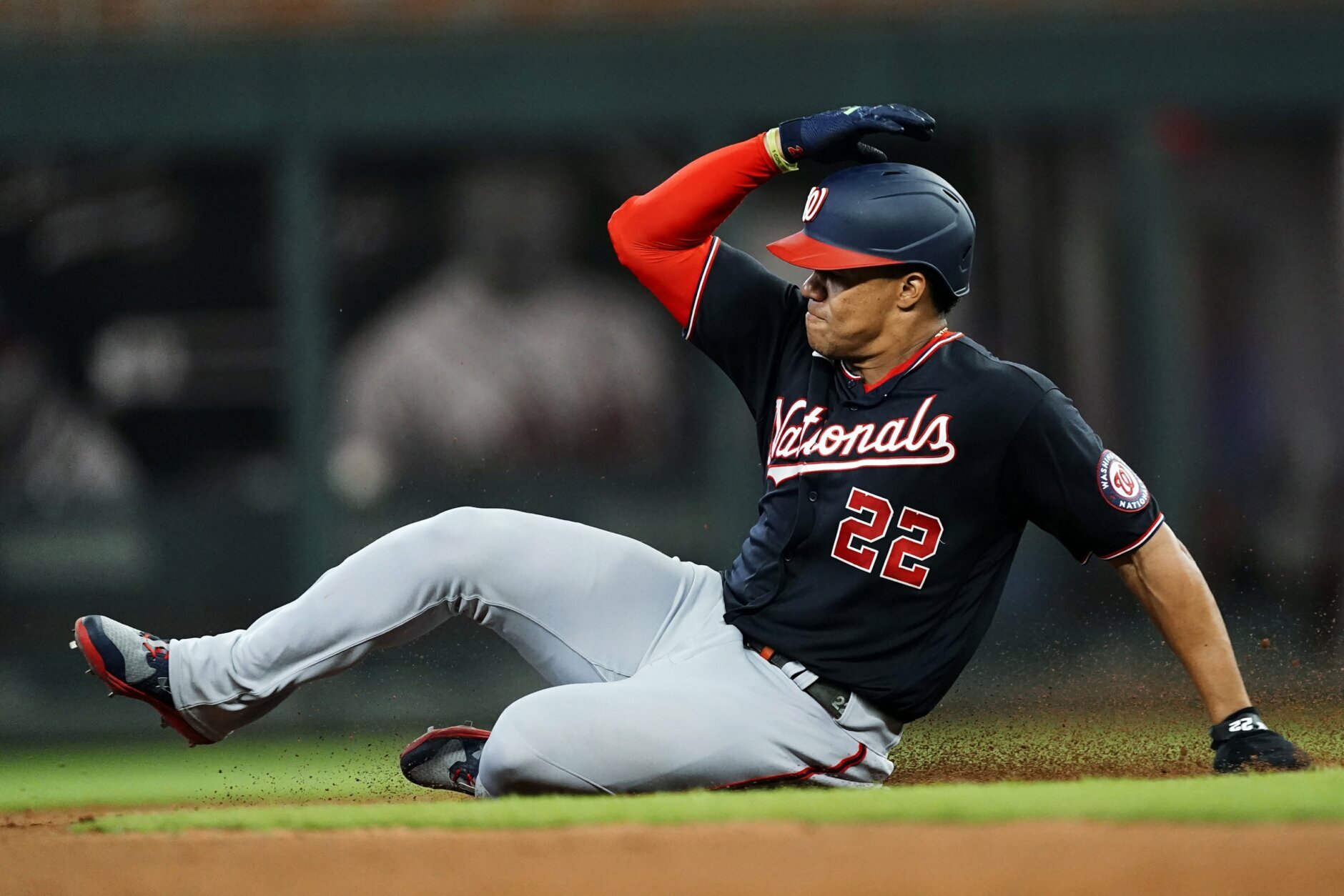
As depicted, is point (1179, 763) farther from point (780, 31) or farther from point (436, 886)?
point (780, 31)

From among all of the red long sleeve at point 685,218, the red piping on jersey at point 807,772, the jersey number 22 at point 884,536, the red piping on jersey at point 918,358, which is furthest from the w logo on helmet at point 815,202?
the red piping on jersey at point 807,772

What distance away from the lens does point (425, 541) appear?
3.05 m

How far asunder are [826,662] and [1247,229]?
6.19 m

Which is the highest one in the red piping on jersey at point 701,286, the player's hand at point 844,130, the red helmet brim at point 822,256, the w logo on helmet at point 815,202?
the player's hand at point 844,130

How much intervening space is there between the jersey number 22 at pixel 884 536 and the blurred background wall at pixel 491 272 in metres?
3.99

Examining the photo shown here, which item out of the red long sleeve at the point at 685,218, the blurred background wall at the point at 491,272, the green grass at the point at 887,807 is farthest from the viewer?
the blurred background wall at the point at 491,272

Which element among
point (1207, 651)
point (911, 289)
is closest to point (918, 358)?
point (911, 289)

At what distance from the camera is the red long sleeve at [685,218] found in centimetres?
323

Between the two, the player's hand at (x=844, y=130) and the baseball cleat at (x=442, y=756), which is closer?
the player's hand at (x=844, y=130)

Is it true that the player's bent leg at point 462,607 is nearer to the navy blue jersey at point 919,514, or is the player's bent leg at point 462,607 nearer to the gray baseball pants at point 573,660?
the gray baseball pants at point 573,660

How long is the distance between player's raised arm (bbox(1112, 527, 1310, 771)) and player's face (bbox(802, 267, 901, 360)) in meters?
0.64

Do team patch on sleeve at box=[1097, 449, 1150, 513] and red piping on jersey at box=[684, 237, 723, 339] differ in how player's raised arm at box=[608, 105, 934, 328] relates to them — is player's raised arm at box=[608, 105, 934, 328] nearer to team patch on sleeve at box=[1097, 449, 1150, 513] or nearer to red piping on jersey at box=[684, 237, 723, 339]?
red piping on jersey at box=[684, 237, 723, 339]

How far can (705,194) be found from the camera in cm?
324

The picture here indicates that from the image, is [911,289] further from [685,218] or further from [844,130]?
[685,218]
